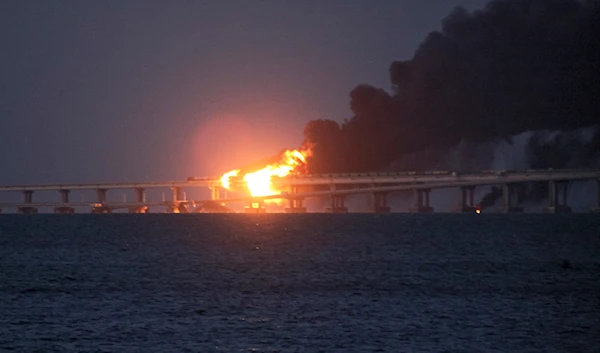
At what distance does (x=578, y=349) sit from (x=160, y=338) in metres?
18.9

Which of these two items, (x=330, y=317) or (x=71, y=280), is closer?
(x=330, y=317)

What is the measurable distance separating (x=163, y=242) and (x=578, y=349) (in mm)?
98824

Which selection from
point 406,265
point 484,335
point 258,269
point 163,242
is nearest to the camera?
point 484,335

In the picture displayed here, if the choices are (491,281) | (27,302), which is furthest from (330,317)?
(491,281)

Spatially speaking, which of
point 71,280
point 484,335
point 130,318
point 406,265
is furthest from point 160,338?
point 406,265

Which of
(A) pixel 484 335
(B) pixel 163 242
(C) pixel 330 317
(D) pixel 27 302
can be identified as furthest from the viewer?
(B) pixel 163 242

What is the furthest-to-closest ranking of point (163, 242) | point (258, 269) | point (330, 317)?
1. point (163, 242)
2. point (258, 269)
3. point (330, 317)

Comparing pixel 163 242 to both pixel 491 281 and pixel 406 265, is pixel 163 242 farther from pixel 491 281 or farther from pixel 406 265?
pixel 491 281

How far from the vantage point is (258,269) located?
95812mm

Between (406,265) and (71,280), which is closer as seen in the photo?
(71,280)

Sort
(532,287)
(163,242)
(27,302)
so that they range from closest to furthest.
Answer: (27,302), (532,287), (163,242)

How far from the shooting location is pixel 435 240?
151125 millimetres

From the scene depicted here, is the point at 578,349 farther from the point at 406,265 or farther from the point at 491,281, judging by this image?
the point at 406,265

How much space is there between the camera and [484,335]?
57438 mm
